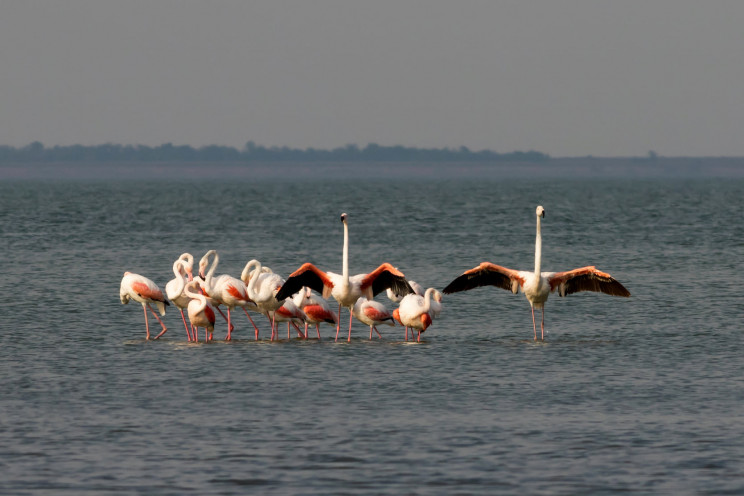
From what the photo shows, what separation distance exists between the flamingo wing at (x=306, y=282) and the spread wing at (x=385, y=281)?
62 centimetres

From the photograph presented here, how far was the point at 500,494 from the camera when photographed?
35.5 feet

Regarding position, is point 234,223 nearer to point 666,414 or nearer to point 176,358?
point 176,358

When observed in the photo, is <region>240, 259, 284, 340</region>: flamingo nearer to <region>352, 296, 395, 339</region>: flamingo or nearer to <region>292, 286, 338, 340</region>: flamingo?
<region>292, 286, 338, 340</region>: flamingo

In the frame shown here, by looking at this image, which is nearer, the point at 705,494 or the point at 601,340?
the point at 705,494

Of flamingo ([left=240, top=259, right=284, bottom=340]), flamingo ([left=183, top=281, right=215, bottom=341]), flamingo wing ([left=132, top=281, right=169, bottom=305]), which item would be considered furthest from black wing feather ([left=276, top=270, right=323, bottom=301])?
flamingo wing ([left=132, top=281, right=169, bottom=305])

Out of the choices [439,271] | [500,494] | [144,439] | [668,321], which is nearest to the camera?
[500,494]

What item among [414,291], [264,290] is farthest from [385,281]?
[264,290]

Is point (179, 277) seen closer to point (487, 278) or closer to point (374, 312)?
point (374, 312)

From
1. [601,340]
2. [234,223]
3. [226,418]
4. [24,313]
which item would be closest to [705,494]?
[226,418]

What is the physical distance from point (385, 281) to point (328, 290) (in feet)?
3.06

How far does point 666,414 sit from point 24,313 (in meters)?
14.0

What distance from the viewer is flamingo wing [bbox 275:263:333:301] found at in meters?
19.7

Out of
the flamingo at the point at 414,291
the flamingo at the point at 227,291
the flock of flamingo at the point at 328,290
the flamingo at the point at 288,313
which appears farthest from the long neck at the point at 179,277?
the flamingo at the point at 414,291

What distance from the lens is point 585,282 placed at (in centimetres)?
2069
